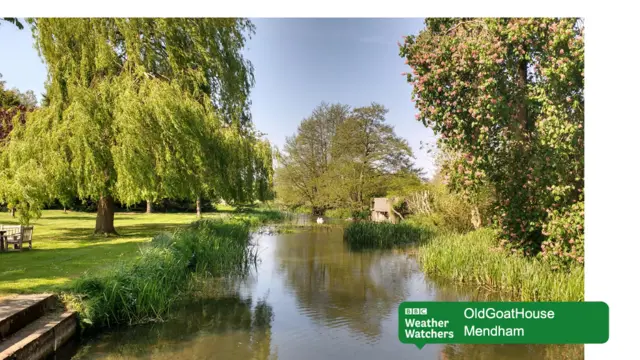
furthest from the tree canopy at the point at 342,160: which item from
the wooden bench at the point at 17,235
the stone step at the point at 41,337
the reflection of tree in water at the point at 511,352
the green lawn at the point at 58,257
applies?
the stone step at the point at 41,337

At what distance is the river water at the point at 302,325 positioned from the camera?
15.1 feet

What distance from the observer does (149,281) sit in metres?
5.63

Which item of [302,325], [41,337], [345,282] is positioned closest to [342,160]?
[345,282]

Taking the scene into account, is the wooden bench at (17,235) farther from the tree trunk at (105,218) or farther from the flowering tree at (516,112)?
the flowering tree at (516,112)

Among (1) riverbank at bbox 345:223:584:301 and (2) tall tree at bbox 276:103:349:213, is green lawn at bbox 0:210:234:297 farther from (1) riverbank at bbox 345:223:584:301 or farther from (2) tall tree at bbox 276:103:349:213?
(2) tall tree at bbox 276:103:349:213

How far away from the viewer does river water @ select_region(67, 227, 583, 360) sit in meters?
4.59

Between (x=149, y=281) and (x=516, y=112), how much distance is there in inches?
234

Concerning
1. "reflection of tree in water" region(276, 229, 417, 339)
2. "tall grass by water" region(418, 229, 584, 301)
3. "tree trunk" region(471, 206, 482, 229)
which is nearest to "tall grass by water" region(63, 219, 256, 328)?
"reflection of tree in water" region(276, 229, 417, 339)

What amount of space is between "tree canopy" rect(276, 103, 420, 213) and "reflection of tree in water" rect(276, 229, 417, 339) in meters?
9.03

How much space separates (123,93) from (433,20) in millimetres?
6140

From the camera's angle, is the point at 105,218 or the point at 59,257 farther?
the point at 105,218

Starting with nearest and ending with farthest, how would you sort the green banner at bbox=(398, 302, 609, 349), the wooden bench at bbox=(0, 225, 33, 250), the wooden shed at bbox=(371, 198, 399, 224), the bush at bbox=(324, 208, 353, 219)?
the green banner at bbox=(398, 302, 609, 349)
the wooden bench at bbox=(0, 225, 33, 250)
the wooden shed at bbox=(371, 198, 399, 224)
the bush at bbox=(324, 208, 353, 219)

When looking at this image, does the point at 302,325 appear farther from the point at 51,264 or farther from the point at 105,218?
the point at 105,218

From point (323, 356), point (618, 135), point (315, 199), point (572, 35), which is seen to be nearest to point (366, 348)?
point (323, 356)
